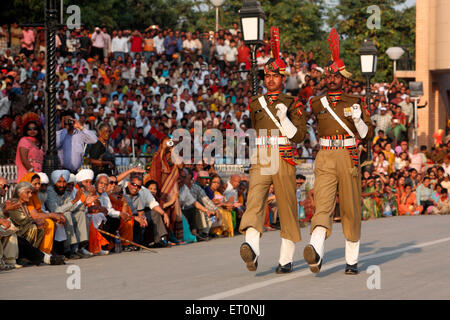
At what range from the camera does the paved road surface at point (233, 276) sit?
31.7ft

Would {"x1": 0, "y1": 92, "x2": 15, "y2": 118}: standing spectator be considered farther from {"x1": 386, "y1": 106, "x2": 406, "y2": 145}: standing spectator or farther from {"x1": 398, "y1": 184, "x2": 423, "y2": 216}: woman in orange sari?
{"x1": 386, "y1": 106, "x2": 406, "y2": 145}: standing spectator

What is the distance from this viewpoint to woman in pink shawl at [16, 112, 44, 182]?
15023mm

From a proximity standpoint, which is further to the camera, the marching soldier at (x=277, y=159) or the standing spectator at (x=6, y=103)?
the standing spectator at (x=6, y=103)

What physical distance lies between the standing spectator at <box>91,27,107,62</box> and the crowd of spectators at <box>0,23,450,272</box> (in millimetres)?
38

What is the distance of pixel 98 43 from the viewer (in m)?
31.5

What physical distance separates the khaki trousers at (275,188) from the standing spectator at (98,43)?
2097cm

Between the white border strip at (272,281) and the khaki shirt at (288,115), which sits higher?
the khaki shirt at (288,115)

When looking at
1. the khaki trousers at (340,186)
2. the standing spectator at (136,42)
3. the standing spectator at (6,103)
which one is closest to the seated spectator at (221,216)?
the standing spectator at (6,103)

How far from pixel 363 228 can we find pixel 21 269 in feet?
31.5

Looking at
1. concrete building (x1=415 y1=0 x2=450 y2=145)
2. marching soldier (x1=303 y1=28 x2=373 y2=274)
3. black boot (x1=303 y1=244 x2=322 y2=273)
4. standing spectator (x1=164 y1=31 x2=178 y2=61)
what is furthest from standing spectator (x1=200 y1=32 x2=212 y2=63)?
black boot (x1=303 y1=244 x2=322 y2=273)

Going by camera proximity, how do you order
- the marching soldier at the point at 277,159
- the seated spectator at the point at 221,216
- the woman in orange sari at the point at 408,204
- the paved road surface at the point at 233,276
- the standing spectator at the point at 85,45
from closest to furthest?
the paved road surface at the point at 233,276 → the marching soldier at the point at 277,159 → the seated spectator at the point at 221,216 → the woman in orange sari at the point at 408,204 → the standing spectator at the point at 85,45

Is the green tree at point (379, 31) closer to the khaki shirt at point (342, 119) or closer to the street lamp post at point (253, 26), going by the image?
the street lamp post at point (253, 26)

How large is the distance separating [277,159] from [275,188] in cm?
34

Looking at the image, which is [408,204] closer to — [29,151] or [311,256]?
[29,151]
